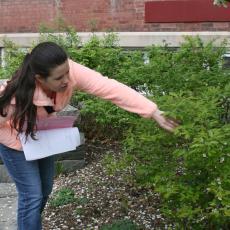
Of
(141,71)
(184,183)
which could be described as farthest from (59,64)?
(141,71)

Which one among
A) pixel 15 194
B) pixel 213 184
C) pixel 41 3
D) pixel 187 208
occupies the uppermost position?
pixel 41 3

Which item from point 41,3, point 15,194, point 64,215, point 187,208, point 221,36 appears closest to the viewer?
point 187,208

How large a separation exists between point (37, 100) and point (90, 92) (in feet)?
1.08

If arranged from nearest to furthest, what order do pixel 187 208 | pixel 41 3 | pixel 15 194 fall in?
pixel 187 208, pixel 15 194, pixel 41 3

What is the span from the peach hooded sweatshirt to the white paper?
9cm

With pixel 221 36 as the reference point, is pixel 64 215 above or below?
below

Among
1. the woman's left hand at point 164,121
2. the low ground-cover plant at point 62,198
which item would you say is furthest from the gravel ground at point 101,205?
the woman's left hand at point 164,121

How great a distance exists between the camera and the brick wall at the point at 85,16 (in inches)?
372

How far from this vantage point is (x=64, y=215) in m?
4.55

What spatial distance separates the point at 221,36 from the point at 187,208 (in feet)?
20.1

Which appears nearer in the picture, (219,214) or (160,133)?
(219,214)

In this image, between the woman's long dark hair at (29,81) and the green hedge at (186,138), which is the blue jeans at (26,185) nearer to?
the woman's long dark hair at (29,81)

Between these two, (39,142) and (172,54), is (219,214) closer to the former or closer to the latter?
(39,142)

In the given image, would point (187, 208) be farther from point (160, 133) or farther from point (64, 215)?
point (64, 215)
